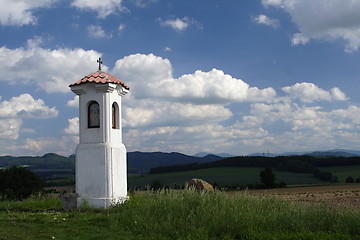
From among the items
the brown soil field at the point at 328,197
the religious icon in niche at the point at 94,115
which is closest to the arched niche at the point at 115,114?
the religious icon in niche at the point at 94,115

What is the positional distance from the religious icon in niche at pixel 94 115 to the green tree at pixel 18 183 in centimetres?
818

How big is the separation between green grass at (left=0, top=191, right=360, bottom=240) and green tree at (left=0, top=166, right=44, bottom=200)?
307 inches

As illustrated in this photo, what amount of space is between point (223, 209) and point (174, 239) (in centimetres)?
260

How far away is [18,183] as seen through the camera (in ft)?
66.5

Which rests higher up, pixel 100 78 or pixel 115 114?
pixel 100 78

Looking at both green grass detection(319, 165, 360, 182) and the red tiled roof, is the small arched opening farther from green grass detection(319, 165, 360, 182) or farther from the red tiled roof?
green grass detection(319, 165, 360, 182)

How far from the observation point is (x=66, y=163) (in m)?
118

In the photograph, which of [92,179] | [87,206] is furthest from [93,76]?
[87,206]

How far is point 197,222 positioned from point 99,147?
553 centimetres

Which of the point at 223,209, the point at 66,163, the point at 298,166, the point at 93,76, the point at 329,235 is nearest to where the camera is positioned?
the point at 329,235

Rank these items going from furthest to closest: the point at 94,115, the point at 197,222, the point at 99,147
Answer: the point at 94,115
the point at 99,147
the point at 197,222

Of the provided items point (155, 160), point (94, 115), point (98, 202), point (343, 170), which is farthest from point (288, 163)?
point (155, 160)

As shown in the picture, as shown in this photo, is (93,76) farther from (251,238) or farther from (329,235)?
(329,235)

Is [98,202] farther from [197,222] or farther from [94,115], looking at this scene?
[197,222]
